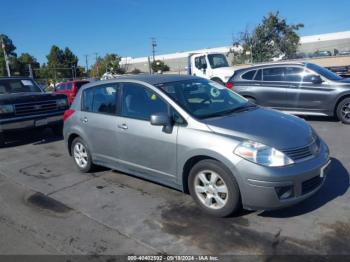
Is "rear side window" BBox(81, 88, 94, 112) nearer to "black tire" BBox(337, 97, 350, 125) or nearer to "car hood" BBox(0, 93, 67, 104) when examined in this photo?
"car hood" BBox(0, 93, 67, 104)

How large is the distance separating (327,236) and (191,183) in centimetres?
156

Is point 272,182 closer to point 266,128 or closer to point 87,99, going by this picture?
point 266,128

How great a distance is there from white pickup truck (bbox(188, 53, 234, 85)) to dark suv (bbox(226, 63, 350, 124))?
730 centimetres

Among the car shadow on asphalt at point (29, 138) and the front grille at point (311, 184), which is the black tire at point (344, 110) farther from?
the car shadow on asphalt at point (29, 138)

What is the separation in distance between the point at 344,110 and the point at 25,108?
782 cm

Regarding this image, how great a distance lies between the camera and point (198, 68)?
18.2 m

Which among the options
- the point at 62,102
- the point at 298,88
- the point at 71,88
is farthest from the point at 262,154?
the point at 71,88

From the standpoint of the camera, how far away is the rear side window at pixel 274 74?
9.28 m

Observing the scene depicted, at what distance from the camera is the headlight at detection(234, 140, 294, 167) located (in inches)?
141

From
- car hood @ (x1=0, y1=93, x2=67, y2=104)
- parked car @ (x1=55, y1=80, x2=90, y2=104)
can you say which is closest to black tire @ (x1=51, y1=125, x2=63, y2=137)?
car hood @ (x1=0, y1=93, x2=67, y2=104)

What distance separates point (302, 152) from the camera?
12.4ft

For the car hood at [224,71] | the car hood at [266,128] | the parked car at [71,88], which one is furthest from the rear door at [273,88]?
the parked car at [71,88]

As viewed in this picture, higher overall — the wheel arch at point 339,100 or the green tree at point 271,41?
the green tree at point 271,41

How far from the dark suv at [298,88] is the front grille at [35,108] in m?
5.12
